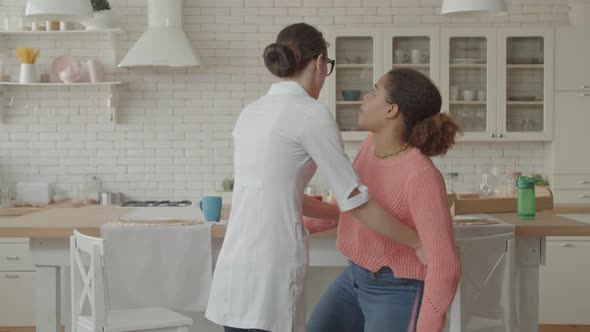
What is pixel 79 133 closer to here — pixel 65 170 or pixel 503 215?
pixel 65 170

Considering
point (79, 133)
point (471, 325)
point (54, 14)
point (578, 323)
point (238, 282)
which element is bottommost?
point (578, 323)

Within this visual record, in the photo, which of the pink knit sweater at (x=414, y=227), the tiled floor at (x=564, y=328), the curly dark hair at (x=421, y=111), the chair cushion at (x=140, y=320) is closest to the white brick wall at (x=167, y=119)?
the tiled floor at (x=564, y=328)

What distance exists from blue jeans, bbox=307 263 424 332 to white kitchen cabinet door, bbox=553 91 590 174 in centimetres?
436

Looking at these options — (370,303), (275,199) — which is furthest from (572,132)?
(275,199)

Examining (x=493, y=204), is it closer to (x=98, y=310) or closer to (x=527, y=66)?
(x=98, y=310)

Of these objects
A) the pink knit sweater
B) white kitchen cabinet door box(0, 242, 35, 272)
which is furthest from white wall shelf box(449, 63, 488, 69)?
the pink knit sweater

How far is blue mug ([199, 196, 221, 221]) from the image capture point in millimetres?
4020

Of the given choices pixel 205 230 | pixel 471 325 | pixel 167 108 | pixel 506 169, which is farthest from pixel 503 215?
pixel 167 108

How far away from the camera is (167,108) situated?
278 inches

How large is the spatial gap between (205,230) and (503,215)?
1.44 m

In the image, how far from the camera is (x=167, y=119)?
7.05 metres

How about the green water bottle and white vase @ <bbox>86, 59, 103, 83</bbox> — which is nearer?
the green water bottle

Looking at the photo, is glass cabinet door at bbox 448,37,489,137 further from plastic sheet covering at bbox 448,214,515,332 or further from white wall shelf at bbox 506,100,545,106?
plastic sheet covering at bbox 448,214,515,332

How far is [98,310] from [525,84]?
426 centimetres
